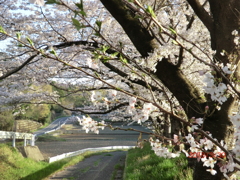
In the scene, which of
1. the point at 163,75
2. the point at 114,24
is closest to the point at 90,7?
the point at 114,24

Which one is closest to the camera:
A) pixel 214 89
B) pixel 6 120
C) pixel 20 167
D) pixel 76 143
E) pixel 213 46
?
pixel 214 89

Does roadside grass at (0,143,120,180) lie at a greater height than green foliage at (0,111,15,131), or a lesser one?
lesser

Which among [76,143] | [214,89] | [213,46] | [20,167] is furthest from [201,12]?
[76,143]

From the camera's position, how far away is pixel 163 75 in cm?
286

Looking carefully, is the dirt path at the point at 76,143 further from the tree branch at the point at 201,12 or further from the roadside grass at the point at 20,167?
the tree branch at the point at 201,12

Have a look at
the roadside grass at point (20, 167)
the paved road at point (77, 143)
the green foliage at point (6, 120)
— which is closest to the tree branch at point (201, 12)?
the roadside grass at point (20, 167)

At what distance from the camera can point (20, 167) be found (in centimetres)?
1028

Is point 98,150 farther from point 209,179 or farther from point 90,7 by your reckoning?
point 209,179

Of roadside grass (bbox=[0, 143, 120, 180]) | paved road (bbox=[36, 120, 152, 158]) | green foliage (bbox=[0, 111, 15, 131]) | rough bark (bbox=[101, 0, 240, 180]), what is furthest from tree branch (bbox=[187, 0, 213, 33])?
green foliage (bbox=[0, 111, 15, 131])

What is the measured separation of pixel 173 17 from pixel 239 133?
537 cm

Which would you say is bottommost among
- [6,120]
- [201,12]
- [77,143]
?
[77,143]

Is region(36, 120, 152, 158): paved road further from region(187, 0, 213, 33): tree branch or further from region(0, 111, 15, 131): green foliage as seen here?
region(187, 0, 213, 33): tree branch

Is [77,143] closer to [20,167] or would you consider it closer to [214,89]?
[20,167]

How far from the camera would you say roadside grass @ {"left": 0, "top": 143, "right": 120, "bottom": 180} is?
9156 mm
